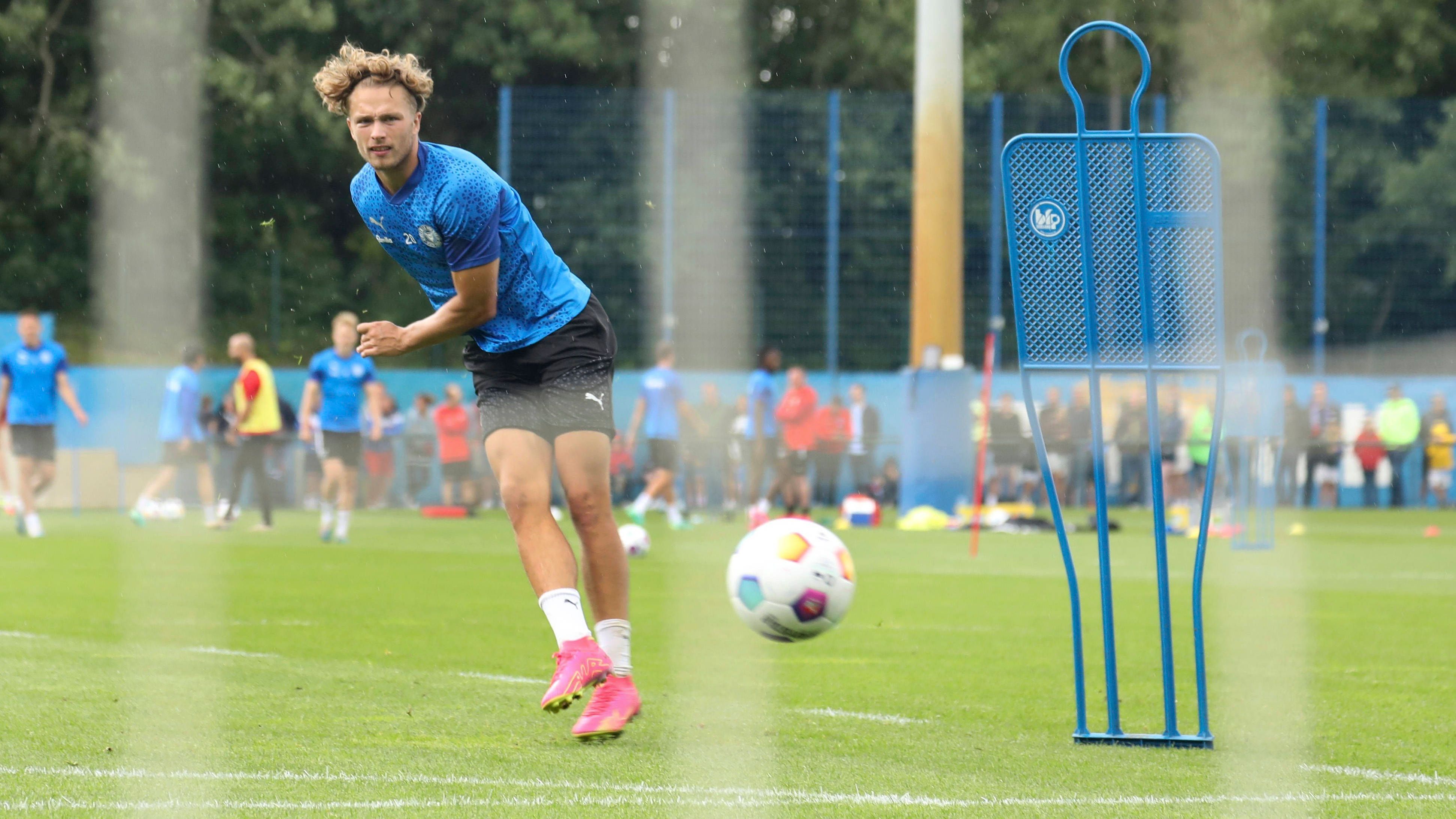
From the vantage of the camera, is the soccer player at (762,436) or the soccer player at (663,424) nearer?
the soccer player at (663,424)

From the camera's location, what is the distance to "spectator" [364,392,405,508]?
2095cm

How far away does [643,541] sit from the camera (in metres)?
11.9

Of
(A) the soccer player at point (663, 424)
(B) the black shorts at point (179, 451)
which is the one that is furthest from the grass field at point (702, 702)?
(B) the black shorts at point (179, 451)

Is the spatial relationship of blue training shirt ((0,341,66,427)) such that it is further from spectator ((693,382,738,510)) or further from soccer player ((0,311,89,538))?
spectator ((693,382,738,510))

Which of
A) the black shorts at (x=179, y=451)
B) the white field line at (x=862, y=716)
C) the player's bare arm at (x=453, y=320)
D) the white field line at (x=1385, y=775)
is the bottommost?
the white field line at (x=862, y=716)

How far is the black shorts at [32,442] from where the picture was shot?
13.6 m

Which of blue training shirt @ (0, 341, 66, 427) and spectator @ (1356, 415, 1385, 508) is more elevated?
blue training shirt @ (0, 341, 66, 427)

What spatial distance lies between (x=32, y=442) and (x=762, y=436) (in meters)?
6.38

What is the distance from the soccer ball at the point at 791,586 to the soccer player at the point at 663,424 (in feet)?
30.4

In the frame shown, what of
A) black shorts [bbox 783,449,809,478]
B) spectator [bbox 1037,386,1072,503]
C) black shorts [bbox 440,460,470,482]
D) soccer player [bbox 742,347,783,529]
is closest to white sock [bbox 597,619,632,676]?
soccer player [bbox 742,347,783,529]

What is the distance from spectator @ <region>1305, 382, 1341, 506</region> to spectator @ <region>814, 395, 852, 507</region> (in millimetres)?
5684

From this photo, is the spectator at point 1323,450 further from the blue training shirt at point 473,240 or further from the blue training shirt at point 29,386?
the blue training shirt at point 473,240

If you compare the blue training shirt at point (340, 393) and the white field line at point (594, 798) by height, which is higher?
the blue training shirt at point (340, 393)

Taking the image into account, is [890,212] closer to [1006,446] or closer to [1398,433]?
[1006,446]
